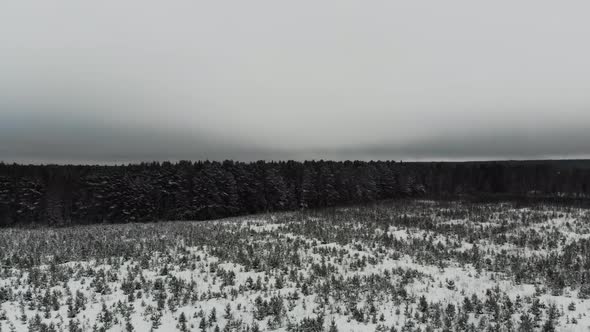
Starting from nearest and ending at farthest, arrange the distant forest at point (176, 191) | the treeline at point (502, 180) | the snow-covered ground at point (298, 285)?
the snow-covered ground at point (298, 285)
the distant forest at point (176, 191)
the treeline at point (502, 180)

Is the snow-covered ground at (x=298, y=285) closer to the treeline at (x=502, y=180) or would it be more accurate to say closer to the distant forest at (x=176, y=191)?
the distant forest at (x=176, y=191)

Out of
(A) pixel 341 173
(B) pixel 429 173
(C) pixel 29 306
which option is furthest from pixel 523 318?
(B) pixel 429 173

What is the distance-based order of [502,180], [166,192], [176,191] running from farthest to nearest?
1. [502,180]
2. [166,192]
3. [176,191]

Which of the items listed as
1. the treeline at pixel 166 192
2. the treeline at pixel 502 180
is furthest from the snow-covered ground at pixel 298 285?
the treeline at pixel 502 180

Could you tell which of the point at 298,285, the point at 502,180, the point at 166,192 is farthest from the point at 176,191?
the point at 502,180

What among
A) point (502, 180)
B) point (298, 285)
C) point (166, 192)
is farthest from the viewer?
point (502, 180)

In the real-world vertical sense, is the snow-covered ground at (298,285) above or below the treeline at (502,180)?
below

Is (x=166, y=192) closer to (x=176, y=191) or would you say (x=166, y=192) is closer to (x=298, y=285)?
(x=176, y=191)

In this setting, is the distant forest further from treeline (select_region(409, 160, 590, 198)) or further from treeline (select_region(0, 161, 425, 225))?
treeline (select_region(409, 160, 590, 198))

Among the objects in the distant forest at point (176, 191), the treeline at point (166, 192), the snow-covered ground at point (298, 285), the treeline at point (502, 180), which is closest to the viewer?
the snow-covered ground at point (298, 285)

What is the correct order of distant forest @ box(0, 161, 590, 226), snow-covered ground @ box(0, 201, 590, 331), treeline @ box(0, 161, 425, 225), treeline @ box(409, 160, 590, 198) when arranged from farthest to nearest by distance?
treeline @ box(409, 160, 590, 198) → distant forest @ box(0, 161, 590, 226) → treeline @ box(0, 161, 425, 225) → snow-covered ground @ box(0, 201, 590, 331)

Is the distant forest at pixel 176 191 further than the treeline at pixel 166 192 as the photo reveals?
Yes

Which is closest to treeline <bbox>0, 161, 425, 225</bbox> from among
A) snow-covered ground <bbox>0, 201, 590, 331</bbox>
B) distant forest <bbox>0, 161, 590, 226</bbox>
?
distant forest <bbox>0, 161, 590, 226</bbox>

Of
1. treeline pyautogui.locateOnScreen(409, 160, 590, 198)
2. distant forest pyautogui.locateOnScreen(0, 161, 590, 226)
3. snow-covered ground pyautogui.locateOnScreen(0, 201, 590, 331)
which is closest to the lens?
snow-covered ground pyautogui.locateOnScreen(0, 201, 590, 331)
